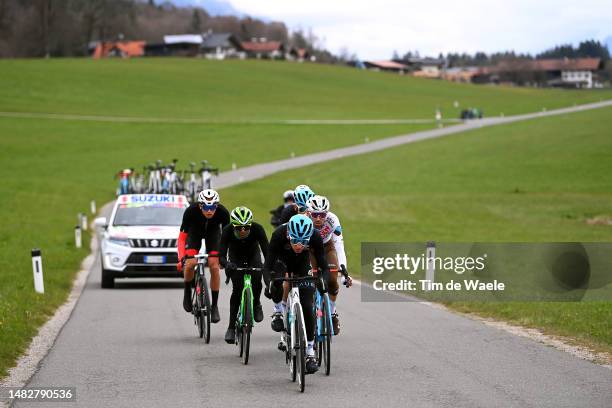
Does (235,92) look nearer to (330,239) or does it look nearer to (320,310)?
(330,239)

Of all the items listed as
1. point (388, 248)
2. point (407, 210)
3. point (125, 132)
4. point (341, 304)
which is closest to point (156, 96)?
point (125, 132)

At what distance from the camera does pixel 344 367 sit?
11445 millimetres

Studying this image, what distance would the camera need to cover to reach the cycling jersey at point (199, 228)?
14023 millimetres

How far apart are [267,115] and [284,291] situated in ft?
321

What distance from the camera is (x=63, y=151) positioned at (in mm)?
79062

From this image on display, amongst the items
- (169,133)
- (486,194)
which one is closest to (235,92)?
(169,133)

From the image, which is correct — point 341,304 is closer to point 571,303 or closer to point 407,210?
point 571,303

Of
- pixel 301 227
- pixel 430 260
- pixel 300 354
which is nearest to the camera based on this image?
pixel 300 354

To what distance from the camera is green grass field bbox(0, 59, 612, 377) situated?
3288cm

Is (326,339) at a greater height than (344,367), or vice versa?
(326,339)

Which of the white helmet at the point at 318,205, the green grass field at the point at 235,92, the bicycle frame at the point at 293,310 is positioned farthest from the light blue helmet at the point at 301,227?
the green grass field at the point at 235,92

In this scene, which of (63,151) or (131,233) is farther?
(63,151)

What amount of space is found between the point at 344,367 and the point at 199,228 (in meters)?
3.43

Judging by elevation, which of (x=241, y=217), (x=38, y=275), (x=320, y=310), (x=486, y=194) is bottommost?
(x=486, y=194)
